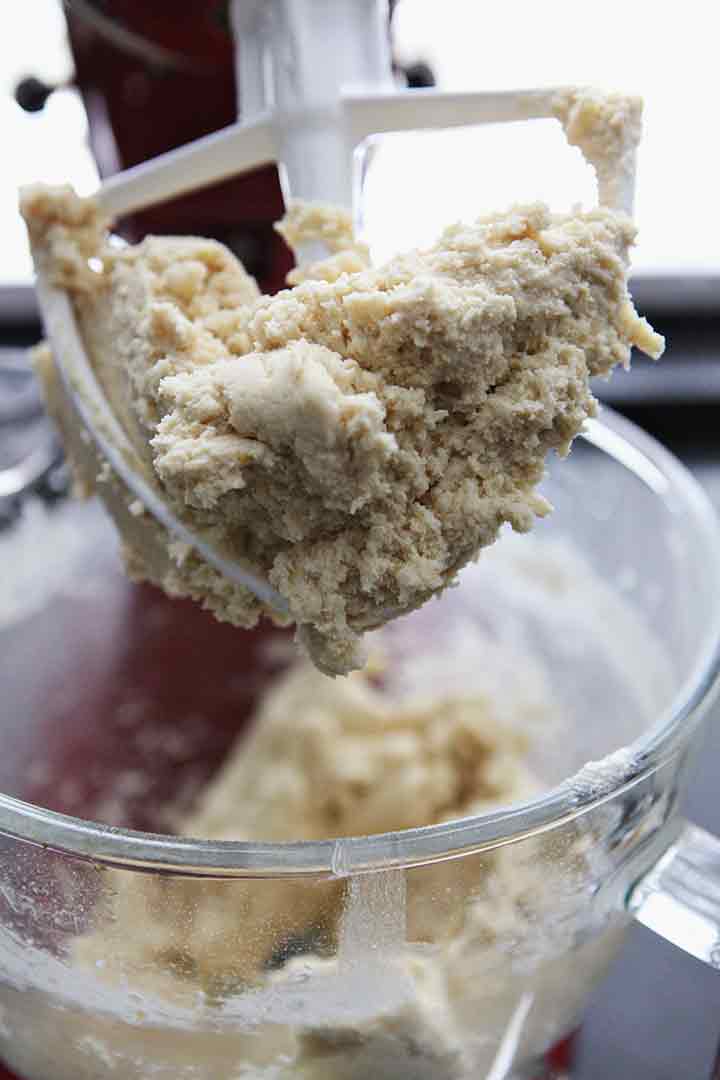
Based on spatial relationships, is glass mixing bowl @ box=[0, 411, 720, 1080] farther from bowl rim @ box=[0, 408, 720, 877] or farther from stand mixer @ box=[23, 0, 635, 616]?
stand mixer @ box=[23, 0, 635, 616]

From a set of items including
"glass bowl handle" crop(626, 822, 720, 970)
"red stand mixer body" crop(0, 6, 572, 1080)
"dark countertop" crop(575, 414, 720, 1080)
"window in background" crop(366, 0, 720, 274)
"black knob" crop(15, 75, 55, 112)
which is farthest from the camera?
"window in background" crop(366, 0, 720, 274)

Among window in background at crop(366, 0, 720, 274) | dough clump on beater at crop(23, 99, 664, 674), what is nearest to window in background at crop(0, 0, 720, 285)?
window in background at crop(366, 0, 720, 274)

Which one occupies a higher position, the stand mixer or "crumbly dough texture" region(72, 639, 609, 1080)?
the stand mixer

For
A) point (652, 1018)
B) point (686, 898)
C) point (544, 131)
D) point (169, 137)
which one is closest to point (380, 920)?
point (686, 898)

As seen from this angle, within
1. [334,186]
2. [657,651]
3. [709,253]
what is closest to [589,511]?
[657,651]

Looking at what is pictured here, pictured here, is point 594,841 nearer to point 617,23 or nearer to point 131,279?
point 131,279

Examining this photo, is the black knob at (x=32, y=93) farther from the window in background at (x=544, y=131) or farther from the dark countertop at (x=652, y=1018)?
the dark countertop at (x=652, y=1018)

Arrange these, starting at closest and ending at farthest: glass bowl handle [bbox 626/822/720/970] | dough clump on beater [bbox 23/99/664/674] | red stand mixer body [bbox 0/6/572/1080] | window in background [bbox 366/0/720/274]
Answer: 1. dough clump on beater [bbox 23/99/664/674]
2. glass bowl handle [bbox 626/822/720/970]
3. red stand mixer body [bbox 0/6/572/1080]
4. window in background [bbox 366/0/720/274]

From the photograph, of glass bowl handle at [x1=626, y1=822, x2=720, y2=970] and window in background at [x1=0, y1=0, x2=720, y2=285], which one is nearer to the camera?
glass bowl handle at [x1=626, y1=822, x2=720, y2=970]
